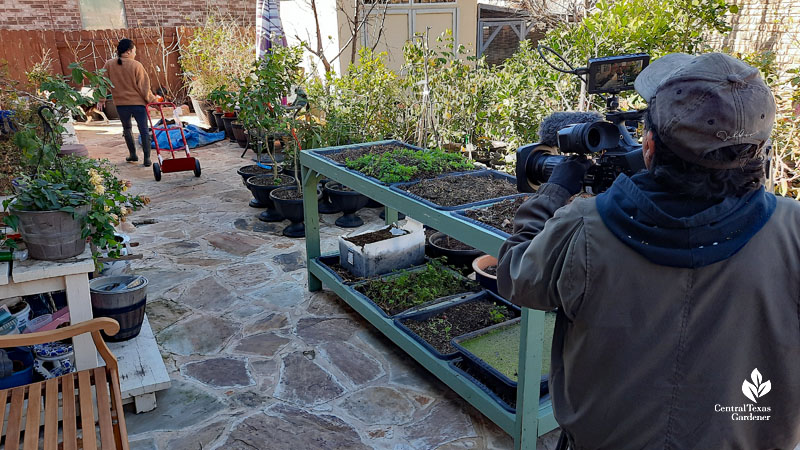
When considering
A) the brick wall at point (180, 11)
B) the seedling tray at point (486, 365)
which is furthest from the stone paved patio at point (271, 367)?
the brick wall at point (180, 11)

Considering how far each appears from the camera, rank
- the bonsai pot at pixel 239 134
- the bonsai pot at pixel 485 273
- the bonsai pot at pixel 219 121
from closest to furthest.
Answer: the bonsai pot at pixel 485 273 → the bonsai pot at pixel 239 134 → the bonsai pot at pixel 219 121

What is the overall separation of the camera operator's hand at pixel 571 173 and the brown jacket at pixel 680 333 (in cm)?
27

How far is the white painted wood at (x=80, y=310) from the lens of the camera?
294 cm

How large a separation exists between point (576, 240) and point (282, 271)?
413 centimetres

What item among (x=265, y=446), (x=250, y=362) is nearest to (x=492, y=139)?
(x=250, y=362)

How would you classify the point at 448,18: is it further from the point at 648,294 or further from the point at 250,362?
the point at 648,294

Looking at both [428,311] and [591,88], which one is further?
[428,311]

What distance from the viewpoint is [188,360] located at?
3.81 meters

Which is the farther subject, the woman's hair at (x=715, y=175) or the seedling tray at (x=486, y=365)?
the seedling tray at (x=486, y=365)

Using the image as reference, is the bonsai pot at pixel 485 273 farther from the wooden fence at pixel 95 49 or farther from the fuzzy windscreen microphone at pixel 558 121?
the wooden fence at pixel 95 49

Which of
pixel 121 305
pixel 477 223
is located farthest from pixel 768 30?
pixel 121 305

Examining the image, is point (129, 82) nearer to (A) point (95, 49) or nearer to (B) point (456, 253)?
(B) point (456, 253)

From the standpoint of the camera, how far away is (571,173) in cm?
163

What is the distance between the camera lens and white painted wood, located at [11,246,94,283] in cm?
282
